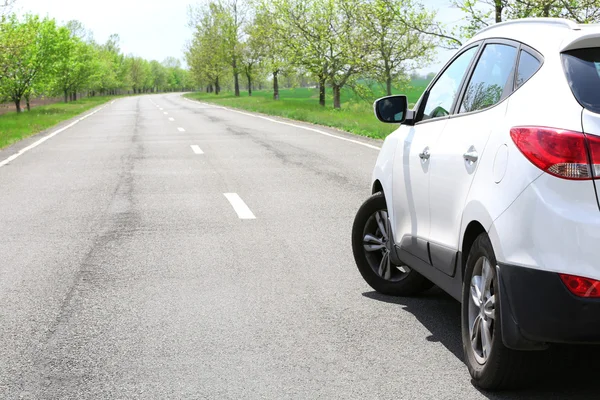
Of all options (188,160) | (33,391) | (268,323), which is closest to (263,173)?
(188,160)

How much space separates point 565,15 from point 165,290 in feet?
45.8

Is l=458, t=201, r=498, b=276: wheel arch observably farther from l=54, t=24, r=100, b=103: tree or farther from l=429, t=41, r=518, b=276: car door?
l=54, t=24, r=100, b=103: tree

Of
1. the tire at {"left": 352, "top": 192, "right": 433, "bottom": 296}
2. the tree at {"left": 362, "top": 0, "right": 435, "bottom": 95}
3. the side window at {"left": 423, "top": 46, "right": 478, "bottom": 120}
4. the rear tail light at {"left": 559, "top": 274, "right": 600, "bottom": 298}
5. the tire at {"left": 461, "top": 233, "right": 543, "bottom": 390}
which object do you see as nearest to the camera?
the rear tail light at {"left": 559, "top": 274, "right": 600, "bottom": 298}

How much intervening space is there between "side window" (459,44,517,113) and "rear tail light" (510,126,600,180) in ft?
2.04

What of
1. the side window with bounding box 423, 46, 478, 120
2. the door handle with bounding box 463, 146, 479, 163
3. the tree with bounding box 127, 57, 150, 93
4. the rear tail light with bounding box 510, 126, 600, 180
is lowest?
the tree with bounding box 127, 57, 150, 93

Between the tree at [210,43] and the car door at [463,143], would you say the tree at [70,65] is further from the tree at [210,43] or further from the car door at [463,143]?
the car door at [463,143]

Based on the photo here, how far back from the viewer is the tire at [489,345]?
3482mm

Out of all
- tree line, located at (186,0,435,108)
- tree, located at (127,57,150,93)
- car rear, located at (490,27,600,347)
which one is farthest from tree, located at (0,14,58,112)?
tree, located at (127,57,150,93)

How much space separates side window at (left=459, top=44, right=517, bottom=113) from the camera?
3891 mm

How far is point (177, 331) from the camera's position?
477 centimetres

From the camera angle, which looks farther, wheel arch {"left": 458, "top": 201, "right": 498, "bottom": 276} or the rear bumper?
wheel arch {"left": 458, "top": 201, "right": 498, "bottom": 276}

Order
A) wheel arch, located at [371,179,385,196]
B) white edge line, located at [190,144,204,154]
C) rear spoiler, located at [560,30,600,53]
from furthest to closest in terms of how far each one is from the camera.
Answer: white edge line, located at [190,144,204,154], wheel arch, located at [371,179,385,196], rear spoiler, located at [560,30,600,53]

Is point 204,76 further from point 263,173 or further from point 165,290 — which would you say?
point 165,290

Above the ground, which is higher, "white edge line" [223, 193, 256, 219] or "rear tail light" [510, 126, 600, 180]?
"rear tail light" [510, 126, 600, 180]
